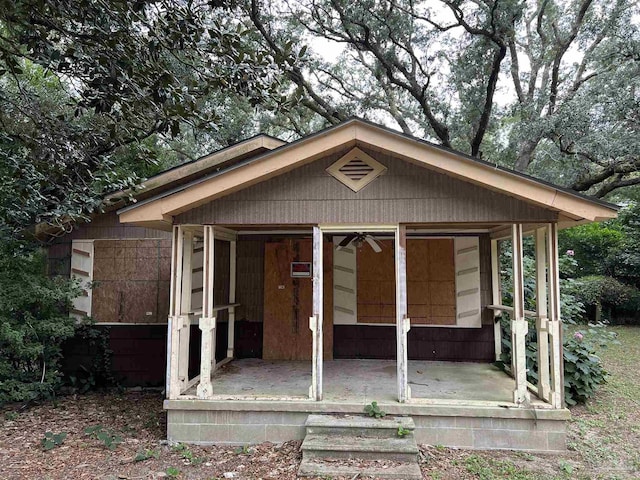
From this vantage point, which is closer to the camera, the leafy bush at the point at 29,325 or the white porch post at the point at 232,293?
the leafy bush at the point at 29,325

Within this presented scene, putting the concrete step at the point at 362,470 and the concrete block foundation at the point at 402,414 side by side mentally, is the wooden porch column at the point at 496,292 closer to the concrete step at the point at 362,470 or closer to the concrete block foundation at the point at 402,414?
the concrete block foundation at the point at 402,414

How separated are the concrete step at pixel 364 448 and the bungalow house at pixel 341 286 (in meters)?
0.39

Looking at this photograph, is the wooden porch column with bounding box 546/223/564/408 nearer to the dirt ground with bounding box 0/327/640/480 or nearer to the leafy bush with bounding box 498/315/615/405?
the dirt ground with bounding box 0/327/640/480

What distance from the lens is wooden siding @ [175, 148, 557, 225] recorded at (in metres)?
4.58

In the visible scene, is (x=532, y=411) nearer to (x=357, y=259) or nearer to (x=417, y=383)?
(x=417, y=383)

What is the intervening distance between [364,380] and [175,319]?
2.46 meters

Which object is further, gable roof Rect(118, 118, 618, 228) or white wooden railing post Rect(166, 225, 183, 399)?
white wooden railing post Rect(166, 225, 183, 399)

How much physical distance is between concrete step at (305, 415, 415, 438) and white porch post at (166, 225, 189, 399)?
1550 mm

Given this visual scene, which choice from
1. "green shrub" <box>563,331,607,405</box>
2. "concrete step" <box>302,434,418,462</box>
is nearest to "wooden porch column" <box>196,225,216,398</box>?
"concrete step" <box>302,434,418,462</box>

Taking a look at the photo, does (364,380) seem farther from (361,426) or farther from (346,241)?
(346,241)

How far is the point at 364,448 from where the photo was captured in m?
4.03

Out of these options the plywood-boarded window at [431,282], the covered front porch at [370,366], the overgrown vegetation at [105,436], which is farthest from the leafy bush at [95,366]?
the plywood-boarded window at [431,282]

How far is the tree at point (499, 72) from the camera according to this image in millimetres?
8812

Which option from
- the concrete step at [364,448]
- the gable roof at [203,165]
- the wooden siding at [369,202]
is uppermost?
the gable roof at [203,165]
